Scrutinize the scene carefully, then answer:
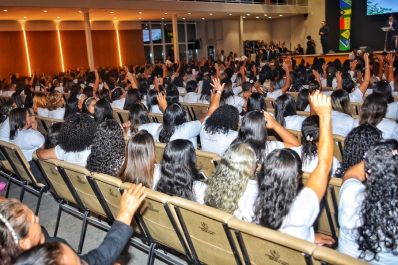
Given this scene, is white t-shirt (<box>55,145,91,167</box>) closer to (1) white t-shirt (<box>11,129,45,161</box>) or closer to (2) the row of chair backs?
(2) the row of chair backs

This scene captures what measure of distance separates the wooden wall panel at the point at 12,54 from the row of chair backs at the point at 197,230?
16.8 metres

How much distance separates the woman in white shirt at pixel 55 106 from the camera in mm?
6609

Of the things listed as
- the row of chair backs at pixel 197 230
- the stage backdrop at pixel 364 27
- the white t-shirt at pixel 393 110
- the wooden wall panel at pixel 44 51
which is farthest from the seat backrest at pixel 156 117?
the stage backdrop at pixel 364 27

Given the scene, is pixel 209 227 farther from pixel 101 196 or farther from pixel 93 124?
pixel 93 124

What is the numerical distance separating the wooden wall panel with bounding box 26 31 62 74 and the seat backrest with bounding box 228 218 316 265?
19.3 m

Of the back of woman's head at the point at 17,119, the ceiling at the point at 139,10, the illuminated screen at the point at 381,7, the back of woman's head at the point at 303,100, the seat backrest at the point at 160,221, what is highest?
the ceiling at the point at 139,10

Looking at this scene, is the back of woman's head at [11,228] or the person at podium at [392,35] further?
the person at podium at [392,35]

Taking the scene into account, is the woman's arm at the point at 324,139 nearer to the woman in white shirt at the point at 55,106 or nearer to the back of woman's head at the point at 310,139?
the back of woman's head at the point at 310,139

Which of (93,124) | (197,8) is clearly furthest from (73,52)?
(93,124)

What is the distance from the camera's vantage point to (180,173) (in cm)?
279

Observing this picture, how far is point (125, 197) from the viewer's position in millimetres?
2154

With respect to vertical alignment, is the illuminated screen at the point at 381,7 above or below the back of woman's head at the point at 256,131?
above

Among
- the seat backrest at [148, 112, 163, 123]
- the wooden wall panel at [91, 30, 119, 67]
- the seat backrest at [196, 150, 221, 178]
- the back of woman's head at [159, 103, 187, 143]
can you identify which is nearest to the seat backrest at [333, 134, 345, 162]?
the seat backrest at [196, 150, 221, 178]

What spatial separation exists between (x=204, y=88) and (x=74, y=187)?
4.60 m
